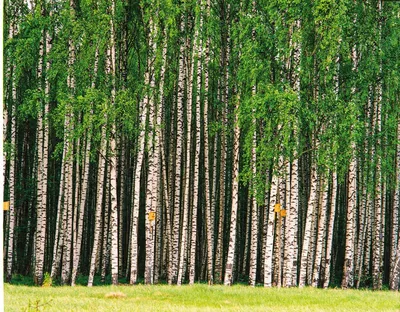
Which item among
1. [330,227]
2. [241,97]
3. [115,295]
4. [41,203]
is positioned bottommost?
[115,295]

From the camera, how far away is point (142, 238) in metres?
30.8

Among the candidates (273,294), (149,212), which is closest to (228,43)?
(149,212)

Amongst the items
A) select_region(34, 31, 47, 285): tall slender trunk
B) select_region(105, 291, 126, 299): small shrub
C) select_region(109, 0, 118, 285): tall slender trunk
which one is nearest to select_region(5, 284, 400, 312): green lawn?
select_region(105, 291, 126, 299): small shrub

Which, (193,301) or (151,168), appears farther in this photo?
(151,168)

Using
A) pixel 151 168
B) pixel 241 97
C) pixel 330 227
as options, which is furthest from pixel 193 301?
pixel 241 97

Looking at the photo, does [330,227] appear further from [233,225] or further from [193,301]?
[193,301]

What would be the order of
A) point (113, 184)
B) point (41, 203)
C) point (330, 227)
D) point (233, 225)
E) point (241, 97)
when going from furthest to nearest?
1. point (241, 97)
2. point (41, 203)
3. point (330, 227)
4. point (233, 225)
5. point (113, 184)

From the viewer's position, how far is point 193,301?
38.0 ft

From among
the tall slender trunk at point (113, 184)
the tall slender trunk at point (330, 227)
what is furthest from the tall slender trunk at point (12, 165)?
the tall slender trunk at point (330, 227)

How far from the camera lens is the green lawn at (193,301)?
10297 mm

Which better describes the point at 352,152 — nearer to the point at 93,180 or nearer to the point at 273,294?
the point at 273,294

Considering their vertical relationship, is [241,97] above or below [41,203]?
above

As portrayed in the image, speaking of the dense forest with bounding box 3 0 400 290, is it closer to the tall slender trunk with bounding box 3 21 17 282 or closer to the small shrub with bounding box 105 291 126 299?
the tall slender trunk with bounding box 3 21 17 282

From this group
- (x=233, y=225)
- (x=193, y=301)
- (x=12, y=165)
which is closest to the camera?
(x=193, y=301)
